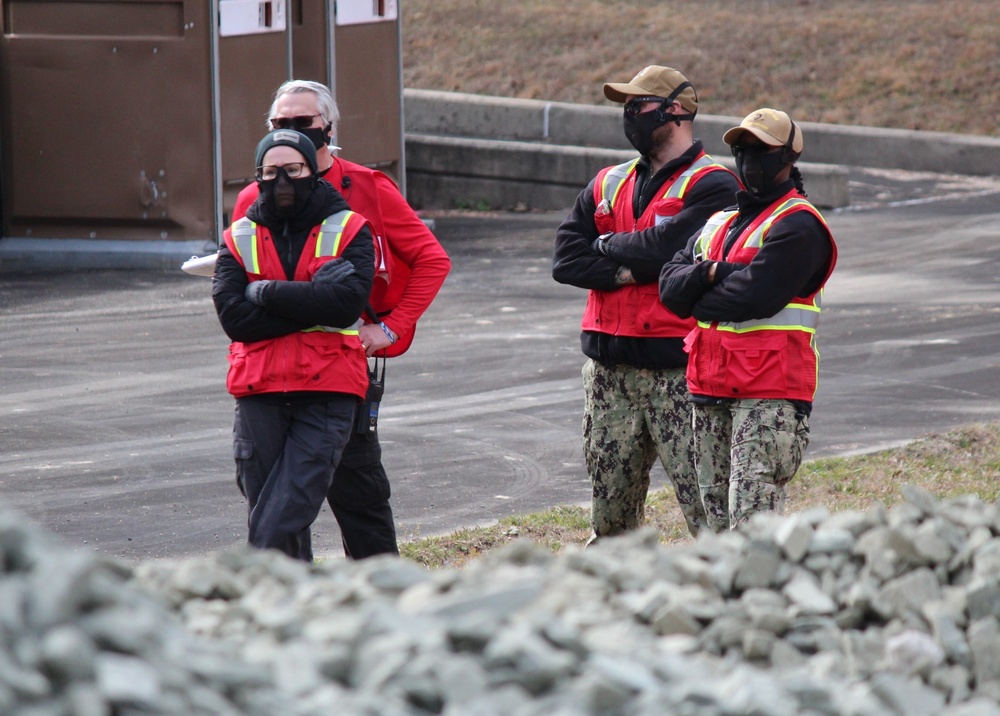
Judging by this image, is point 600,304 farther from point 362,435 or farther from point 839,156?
point 839,156

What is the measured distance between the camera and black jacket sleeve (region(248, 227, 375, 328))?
5.42m

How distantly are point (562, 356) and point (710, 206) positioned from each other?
4.95 meters

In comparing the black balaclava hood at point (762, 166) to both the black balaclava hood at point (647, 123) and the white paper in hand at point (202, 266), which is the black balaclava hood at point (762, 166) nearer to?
the black balaclava hood at point (647, 123)

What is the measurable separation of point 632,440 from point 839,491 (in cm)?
174

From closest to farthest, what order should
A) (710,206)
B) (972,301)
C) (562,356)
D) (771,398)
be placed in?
1. (771,398)
2. (710,206)
3. (562,356)
4. (972,301)

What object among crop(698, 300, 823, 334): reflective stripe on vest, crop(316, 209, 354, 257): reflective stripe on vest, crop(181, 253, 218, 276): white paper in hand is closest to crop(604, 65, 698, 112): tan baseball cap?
crop(698, 300, 823, 334): reflective stripe on vest

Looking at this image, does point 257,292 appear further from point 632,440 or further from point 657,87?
point 657,87

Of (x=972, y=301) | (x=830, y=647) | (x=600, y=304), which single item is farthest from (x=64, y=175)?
(x=830, y=647)

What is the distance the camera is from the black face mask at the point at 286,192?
5445 mm

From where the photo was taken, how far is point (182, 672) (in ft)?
10.9

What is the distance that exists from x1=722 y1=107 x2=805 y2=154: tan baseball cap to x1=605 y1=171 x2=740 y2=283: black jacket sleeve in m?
0.52

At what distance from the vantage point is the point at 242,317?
549 centimetres

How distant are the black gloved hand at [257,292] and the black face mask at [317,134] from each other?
613 mm

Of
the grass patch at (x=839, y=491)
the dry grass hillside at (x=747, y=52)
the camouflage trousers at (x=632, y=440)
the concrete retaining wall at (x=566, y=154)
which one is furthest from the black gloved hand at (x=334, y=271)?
the dry grass hillside at (x=747, y=52)
